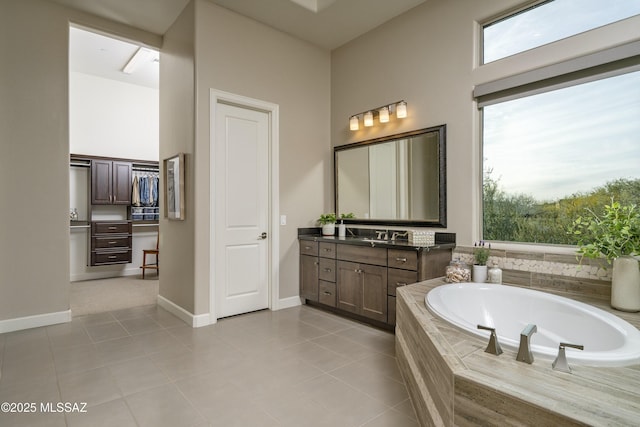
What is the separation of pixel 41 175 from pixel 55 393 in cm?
233

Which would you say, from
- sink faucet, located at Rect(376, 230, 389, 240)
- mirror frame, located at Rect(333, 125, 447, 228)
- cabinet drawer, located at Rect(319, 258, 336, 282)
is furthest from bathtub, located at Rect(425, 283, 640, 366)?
cabinet drawer, located at Rect(319, 258, 336, 282)

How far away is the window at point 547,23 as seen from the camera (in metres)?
2.42

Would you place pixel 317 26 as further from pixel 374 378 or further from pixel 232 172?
pixel 374 378

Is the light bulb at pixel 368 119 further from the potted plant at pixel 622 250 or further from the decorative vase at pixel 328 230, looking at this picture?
the potted plant at pixel 622 250

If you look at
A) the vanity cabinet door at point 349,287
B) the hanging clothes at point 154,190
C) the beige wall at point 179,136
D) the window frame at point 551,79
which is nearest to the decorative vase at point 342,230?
the vanity cabinet door at point 349,287

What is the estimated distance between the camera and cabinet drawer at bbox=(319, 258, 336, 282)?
386 centimetres

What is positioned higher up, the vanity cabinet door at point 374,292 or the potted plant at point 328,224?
the potted plant at point 328,224

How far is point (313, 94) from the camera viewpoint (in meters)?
4.54

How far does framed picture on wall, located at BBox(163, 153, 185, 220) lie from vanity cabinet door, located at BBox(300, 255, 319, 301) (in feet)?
5.00

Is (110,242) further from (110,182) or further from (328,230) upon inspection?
(328,230)

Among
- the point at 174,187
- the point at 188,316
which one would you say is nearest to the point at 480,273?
the point at 188,316

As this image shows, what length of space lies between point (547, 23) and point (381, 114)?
164 centimetres

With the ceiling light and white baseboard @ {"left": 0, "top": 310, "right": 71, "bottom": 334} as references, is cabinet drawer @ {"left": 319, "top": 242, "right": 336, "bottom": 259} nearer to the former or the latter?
white baseboard @ {"left": 0, "top": 310, "right": 71, "bottom": 334}

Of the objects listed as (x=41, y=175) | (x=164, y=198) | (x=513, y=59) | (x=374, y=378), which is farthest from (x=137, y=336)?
(x=513, y=59)
